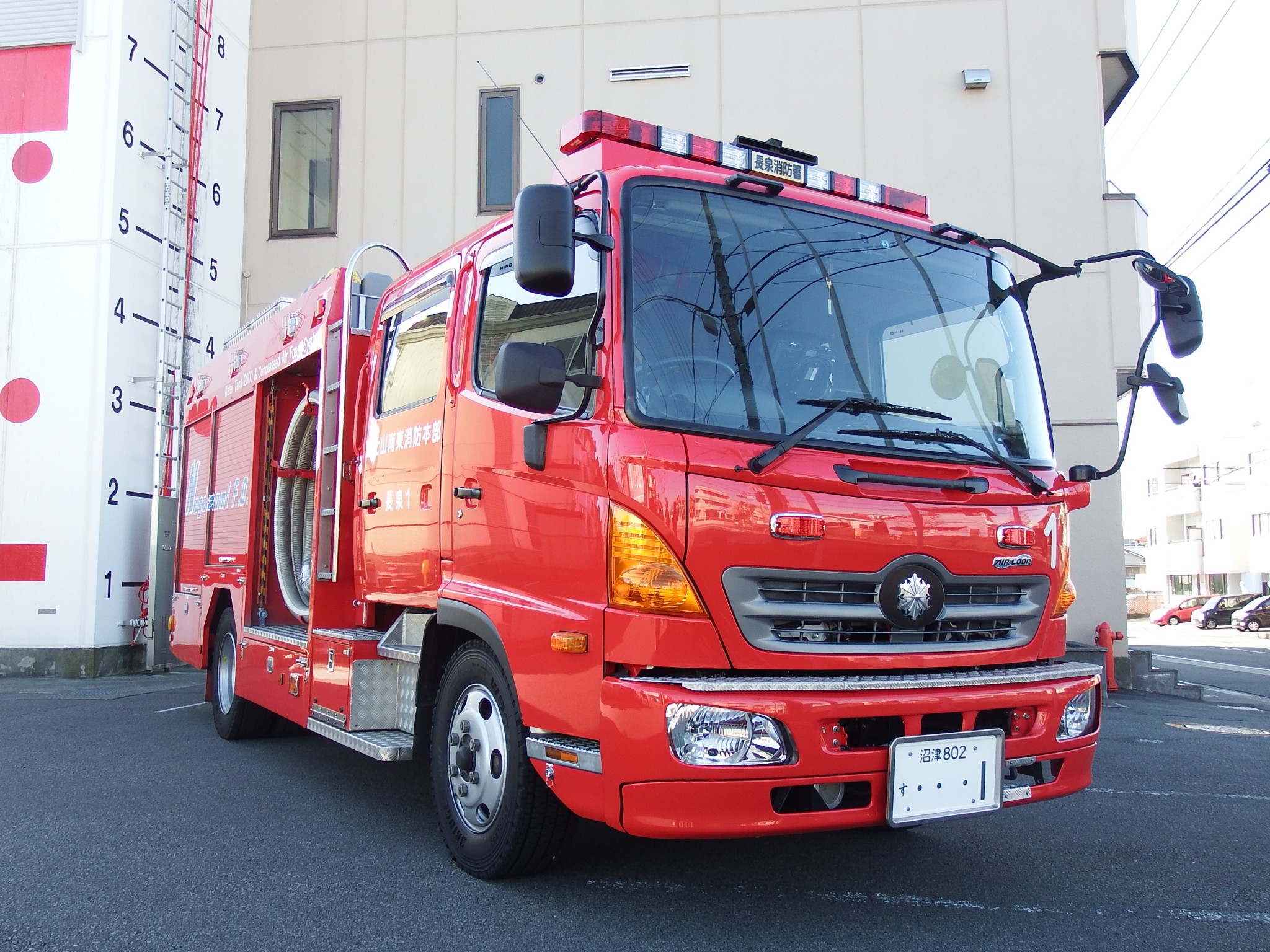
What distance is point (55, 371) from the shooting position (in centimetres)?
1116

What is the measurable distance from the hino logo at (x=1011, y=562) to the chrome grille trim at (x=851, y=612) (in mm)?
40

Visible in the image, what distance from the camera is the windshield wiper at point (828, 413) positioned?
10.4 feet

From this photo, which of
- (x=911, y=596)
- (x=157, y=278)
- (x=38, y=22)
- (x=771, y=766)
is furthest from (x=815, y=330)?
(x=38, y=22)

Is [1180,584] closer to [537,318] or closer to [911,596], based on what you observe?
[911,596]

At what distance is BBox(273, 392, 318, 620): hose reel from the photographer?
245 inches

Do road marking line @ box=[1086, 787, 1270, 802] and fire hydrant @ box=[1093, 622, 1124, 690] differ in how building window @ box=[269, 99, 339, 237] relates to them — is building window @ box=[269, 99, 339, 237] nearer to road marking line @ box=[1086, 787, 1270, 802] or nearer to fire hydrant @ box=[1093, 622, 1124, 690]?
fire hydrant @ box=[1093, 622, 1124, 690]

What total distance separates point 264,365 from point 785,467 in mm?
4205

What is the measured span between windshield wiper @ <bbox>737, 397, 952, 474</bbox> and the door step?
206 centimetres

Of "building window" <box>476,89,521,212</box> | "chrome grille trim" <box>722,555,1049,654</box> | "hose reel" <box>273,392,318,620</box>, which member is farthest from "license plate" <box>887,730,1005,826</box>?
"building window" <box>476,89,521,212</box>

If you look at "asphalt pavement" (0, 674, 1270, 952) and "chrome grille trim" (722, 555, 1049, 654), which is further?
"asphalt pavement" (0, 674, 1270, 952)

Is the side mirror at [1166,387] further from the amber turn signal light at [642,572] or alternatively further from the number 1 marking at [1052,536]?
the amber turn signal light at [642,572]

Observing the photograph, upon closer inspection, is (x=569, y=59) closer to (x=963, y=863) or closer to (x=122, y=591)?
(x=122, y=591)

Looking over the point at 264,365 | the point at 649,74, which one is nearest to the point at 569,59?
the point at 649,74

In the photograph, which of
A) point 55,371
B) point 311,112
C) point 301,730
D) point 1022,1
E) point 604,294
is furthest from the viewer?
point 311,112
